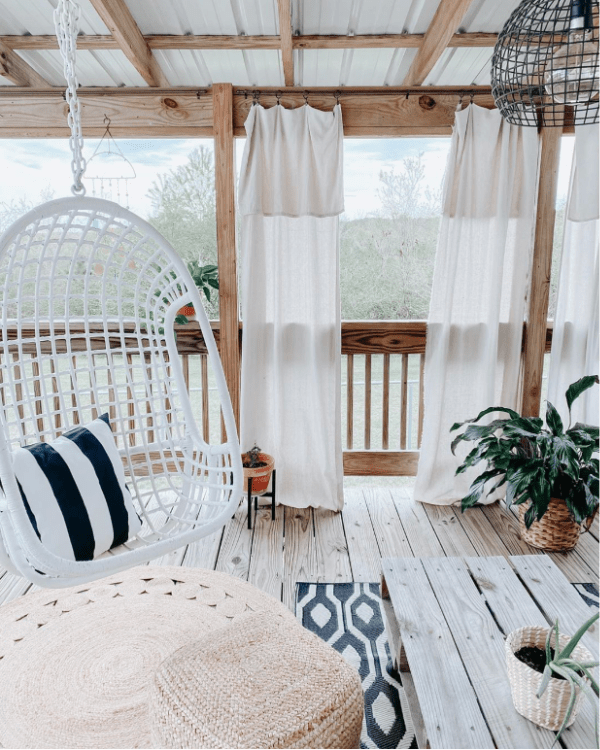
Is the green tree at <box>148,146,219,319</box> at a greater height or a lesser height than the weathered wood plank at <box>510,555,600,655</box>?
greater

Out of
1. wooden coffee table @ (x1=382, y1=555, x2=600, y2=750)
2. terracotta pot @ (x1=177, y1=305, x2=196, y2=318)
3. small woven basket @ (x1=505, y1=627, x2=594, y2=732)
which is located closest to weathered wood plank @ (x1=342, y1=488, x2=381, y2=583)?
wooden coffee table @ (x1=382, y1=555, x2=600, y2=750)

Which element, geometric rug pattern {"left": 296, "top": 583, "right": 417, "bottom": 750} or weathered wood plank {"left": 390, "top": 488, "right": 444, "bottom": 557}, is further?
weathered wood plank {"left": 390, "top": 488, "right": 444, "bottom": 557}

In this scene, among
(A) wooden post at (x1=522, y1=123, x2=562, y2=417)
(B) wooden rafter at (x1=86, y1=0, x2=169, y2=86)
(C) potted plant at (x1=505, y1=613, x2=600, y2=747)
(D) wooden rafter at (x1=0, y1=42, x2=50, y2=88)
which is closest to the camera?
(C) potted plant at (x1=505, y1=613, x2=600, y2=747)

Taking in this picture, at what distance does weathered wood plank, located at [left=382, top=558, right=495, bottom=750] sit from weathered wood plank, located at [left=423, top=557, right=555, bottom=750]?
0.07 ft

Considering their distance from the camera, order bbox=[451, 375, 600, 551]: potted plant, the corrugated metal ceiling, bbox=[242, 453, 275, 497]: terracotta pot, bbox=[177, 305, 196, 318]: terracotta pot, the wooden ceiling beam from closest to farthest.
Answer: the corrugated metal ceiling, bbox=[451, 375, 600, 551]: potted plant, the wooden ceiling beam, bbox=[242, 453, 275, 497]: terracotta pot, bbox=[177, 305, 196, 318]: terracotta pot

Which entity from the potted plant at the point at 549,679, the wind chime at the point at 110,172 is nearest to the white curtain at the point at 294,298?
the wind chime at the point at 110,172

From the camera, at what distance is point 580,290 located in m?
3.08

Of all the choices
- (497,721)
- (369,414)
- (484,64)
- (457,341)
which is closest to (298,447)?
(369,414)

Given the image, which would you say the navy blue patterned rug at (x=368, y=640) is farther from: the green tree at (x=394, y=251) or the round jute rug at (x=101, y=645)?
the green tree at (x=394, y=251)

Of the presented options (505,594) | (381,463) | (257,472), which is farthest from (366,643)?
(381,463)

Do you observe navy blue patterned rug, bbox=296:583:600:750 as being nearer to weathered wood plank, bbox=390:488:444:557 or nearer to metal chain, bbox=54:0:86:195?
weathered wood plank, bbox=390:488:444:557

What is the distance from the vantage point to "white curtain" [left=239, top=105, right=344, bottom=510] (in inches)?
116

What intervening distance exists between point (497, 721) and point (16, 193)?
334cm

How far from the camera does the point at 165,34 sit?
103 inches
